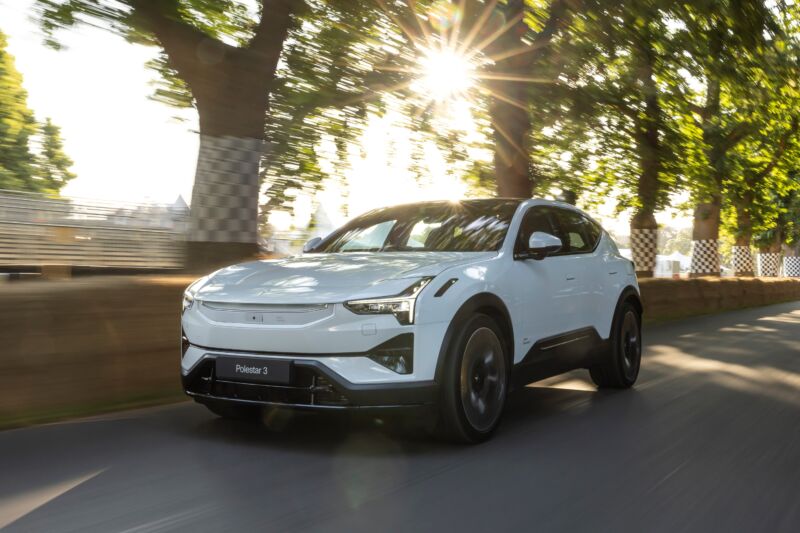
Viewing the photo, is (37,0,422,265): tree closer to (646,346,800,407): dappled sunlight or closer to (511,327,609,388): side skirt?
(511,327,609,388): side skirt

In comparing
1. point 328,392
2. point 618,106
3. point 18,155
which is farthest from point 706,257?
point 18,155

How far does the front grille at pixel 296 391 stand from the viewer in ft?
15.6

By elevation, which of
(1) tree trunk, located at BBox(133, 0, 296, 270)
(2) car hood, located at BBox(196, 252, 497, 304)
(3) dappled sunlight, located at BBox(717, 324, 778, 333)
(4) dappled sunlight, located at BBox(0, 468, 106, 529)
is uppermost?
(1) tree trunk, located at BBox(133, 0, 296, 270)

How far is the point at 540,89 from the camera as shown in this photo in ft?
44.8

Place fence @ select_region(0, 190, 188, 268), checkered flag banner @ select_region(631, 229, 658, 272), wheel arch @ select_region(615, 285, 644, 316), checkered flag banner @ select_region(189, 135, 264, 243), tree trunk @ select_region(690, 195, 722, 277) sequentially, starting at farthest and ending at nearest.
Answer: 1. tree trunk @ select_region(690, 195, 722, 277)
2. checkered flag banner @ select_region(631, 229, 658, 272)
3. fence @ select_region(0, 190, 188, 268)
4. checkered flag banner @ select_region(189, 135, 264, 243)
5. wheel arch @ select_region(615, 285, 644, 316)

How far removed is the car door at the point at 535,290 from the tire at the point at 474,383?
0.36 meters

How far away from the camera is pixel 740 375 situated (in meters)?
8.64

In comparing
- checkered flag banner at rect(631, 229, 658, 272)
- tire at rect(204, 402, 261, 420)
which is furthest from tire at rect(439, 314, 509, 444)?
checkered flag banner at rect(631, 229, 658, 272)

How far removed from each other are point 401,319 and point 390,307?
0.30 ft

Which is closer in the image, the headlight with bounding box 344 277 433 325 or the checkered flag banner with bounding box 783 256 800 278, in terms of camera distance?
the headlight with bounding box 344 277 433 325

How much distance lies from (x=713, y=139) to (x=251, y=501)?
16230mm

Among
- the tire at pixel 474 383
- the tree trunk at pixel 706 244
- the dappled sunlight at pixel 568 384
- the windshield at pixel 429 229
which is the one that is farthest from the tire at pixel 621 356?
the tree trunk at pixel 706 244

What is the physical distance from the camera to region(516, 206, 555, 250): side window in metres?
Result: 6.11

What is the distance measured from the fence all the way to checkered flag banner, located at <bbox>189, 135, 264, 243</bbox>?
7.56m
